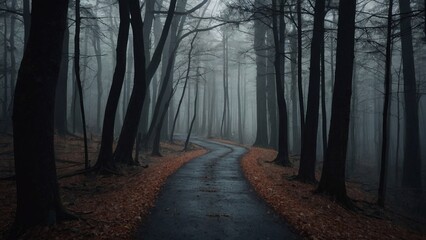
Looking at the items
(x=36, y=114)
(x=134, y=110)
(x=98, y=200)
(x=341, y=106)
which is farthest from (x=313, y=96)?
(x=36, y=114)

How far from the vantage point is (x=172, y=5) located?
1420 cm

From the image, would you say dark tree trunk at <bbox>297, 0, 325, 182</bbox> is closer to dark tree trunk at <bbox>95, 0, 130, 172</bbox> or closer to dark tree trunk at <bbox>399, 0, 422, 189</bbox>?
dark tree trunk at <bbox>95, 0, 130, 172</bbox>

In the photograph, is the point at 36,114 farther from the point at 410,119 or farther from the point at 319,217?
the point at 410,119

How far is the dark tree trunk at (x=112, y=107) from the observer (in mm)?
11547

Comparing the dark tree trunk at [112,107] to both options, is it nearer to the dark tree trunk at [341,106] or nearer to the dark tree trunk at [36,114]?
the dark tree trunk at [36,114]

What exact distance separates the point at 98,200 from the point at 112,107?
4393mm

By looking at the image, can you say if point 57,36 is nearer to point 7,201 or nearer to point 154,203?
point 154,203

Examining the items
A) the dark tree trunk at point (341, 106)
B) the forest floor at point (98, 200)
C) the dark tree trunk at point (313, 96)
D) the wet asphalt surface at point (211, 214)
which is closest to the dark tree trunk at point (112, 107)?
the forest floor at point (98, 200)

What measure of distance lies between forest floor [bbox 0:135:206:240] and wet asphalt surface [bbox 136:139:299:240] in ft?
1.09

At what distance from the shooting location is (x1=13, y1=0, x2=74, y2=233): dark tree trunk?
18.0 ft

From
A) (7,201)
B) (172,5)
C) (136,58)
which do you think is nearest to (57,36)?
(7,201)

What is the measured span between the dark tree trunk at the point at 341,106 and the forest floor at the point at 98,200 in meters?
5.02

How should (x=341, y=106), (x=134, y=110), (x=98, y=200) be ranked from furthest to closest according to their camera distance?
1. (x=134, y=110)
2. (x=341, y=106)
3. (x=98, y=200)

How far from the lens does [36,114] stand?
18.1 ft
